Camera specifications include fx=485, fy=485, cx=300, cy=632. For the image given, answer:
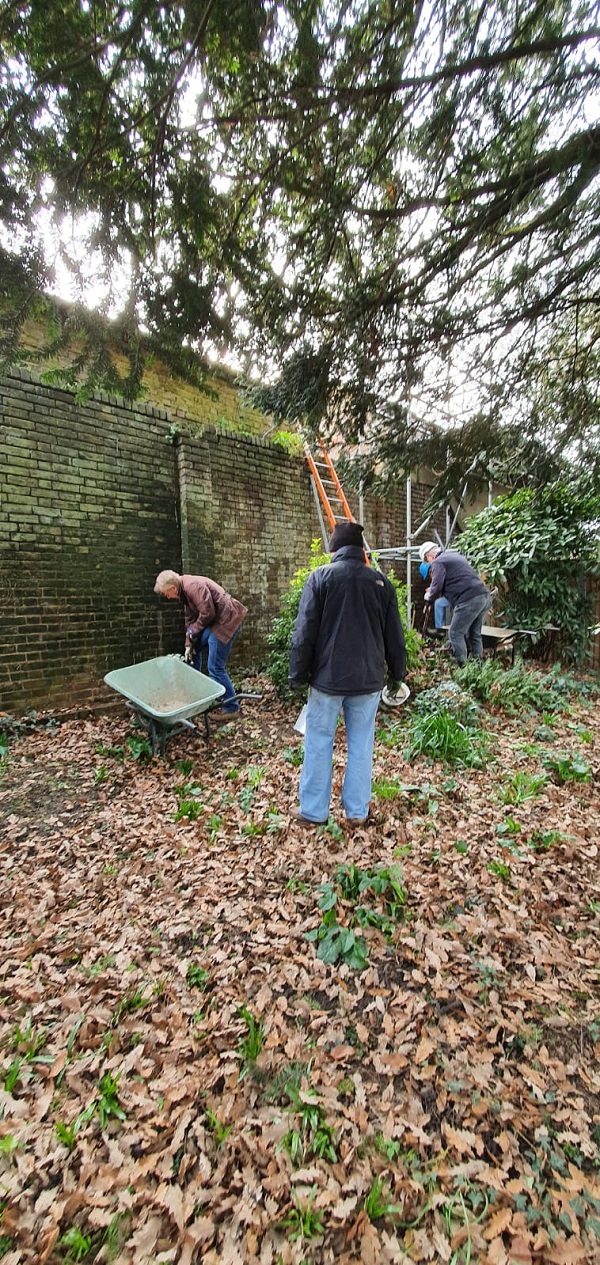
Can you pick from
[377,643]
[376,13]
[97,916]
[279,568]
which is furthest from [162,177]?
[279,568]

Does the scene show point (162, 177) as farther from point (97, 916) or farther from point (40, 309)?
point (97, 916)

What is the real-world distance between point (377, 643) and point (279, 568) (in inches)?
178

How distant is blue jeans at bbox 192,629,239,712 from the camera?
5.09 metres

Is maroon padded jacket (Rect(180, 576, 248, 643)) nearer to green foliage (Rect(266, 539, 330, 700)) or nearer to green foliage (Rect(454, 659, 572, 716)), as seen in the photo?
green foliage (Rect(266, 539, 330, 700))

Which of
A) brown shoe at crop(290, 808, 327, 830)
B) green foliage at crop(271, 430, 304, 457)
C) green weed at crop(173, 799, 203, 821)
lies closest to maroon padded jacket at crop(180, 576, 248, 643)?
green weed at crop(173, 799, 203, 821)

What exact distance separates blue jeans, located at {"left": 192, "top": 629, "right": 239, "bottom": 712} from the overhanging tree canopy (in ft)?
8.54

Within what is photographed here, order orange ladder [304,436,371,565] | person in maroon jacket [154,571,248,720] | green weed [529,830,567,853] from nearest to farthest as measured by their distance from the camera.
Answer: green weed [529,830,567,853], person in maroon jacket [154,571,248,720], orange ladder [304,436,371,565]

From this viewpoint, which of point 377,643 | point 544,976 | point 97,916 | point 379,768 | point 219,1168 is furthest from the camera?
point 379,768

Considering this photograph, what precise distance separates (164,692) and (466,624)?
3.84m

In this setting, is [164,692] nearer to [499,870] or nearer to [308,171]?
[499,870]

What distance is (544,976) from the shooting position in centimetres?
213

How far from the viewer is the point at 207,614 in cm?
487

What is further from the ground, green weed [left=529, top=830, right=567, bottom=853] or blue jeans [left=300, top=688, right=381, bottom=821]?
A: blue jeans [left=300, top=688, right=381, bottom=821]

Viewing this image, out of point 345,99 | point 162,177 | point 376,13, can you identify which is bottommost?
point 162,177
